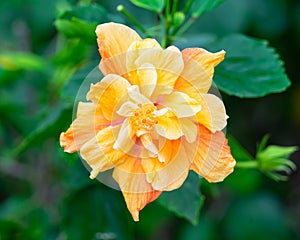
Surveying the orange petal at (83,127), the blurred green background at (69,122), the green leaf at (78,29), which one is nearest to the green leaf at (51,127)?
the blurred green background at (69,122)

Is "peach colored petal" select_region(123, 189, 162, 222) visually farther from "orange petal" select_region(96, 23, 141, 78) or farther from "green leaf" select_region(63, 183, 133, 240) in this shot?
"green leaf" select_region(63, 183, 133, 240)

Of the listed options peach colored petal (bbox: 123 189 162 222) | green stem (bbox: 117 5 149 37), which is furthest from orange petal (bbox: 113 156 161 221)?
green stem (bbox: 117 5 149 37)

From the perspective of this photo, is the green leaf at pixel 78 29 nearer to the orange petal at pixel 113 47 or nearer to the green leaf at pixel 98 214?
the orange petal at pixel 113 47

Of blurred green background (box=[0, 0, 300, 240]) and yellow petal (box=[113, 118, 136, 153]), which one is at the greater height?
yellow petal (box=[113, 118, 136, 153])

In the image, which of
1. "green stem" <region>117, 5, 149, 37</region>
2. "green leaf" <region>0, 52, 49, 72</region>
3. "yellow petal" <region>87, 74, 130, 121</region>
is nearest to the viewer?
"yellow petal" <region>87, 74, 130, 121</region>

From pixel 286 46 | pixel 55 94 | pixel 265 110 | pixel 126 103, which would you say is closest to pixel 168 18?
pixel 126 103

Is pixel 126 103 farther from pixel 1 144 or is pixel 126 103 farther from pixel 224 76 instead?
pixel 1 144
